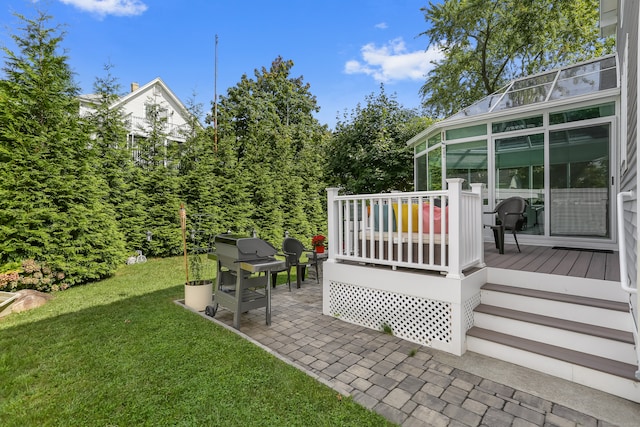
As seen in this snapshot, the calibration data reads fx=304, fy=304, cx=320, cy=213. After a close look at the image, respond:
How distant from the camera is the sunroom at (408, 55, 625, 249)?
16.6 ft

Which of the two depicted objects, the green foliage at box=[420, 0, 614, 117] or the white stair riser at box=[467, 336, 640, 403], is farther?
the green foliage at box=[420, 0, 614, 117]

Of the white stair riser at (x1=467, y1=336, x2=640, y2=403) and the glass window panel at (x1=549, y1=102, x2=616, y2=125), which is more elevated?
the glass window panel at (x1=549, y1=102, x2=616, y2=125)

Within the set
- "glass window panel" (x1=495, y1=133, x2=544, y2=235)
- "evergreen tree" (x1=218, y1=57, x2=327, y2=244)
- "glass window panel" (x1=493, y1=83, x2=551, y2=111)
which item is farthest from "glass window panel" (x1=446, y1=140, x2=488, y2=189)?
"evergreen tree" (x1=218, y1=57, x2=327, y2=244)

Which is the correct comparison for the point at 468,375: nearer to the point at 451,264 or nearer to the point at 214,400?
the point at 451,264

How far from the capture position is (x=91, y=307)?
15.0ft

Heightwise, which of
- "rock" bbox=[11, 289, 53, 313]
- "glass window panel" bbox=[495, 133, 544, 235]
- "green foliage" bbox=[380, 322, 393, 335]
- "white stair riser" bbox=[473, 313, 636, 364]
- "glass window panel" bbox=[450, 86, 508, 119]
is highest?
"glass window panel" bbox=[450, 86, 508, 119]

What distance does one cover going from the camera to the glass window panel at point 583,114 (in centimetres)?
501

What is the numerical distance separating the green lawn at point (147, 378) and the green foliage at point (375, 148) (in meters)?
9.39

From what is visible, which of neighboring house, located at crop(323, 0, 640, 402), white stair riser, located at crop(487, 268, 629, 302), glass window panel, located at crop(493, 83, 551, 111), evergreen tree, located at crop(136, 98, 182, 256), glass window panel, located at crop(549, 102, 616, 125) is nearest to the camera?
neighboring house, located at crop(323, 0, 640, 402)

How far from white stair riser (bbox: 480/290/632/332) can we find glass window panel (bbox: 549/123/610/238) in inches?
119

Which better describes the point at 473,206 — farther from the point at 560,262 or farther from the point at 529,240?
the point at 529,240

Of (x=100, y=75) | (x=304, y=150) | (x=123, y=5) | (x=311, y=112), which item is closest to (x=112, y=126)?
(x=100, y=75)

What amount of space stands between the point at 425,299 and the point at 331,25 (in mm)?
11017

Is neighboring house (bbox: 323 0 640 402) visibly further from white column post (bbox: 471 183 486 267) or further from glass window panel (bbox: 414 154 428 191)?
glass window panel (bbox: 414 154 428 191)
